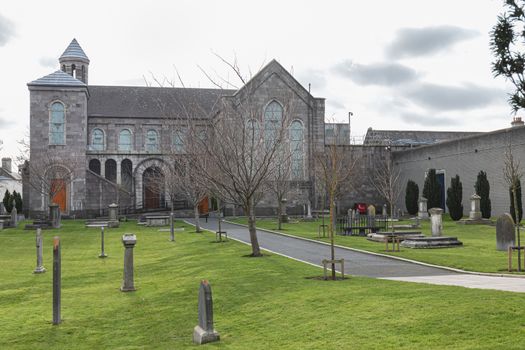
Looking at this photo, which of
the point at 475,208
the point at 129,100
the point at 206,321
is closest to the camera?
the point at 206,321

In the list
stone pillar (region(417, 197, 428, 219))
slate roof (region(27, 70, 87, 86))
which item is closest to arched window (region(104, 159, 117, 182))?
slate roof (region(27, 70, 87, 86))

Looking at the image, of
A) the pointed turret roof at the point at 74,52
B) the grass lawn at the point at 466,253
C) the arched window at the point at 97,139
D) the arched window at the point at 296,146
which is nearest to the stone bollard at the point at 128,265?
the grass lawn at the point at 466,253

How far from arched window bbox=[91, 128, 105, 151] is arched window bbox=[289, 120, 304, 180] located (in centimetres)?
2027

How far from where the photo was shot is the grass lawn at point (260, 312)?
7.60 metres

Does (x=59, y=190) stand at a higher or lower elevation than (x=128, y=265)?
higher

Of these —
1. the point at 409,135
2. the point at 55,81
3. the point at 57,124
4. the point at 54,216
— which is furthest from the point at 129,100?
the point at 409,135

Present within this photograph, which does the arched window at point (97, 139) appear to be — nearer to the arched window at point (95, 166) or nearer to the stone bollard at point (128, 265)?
the arched window at point (95, 166)

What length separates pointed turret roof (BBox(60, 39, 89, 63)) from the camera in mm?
62188

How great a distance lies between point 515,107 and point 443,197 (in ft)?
131

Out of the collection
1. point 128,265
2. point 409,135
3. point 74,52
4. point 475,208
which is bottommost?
point 128,265

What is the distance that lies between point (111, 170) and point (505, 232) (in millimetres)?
41914

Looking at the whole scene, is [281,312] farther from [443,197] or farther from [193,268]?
[443,197]

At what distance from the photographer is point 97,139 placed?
186 ft

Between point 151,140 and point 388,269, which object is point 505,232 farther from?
point 151,140
